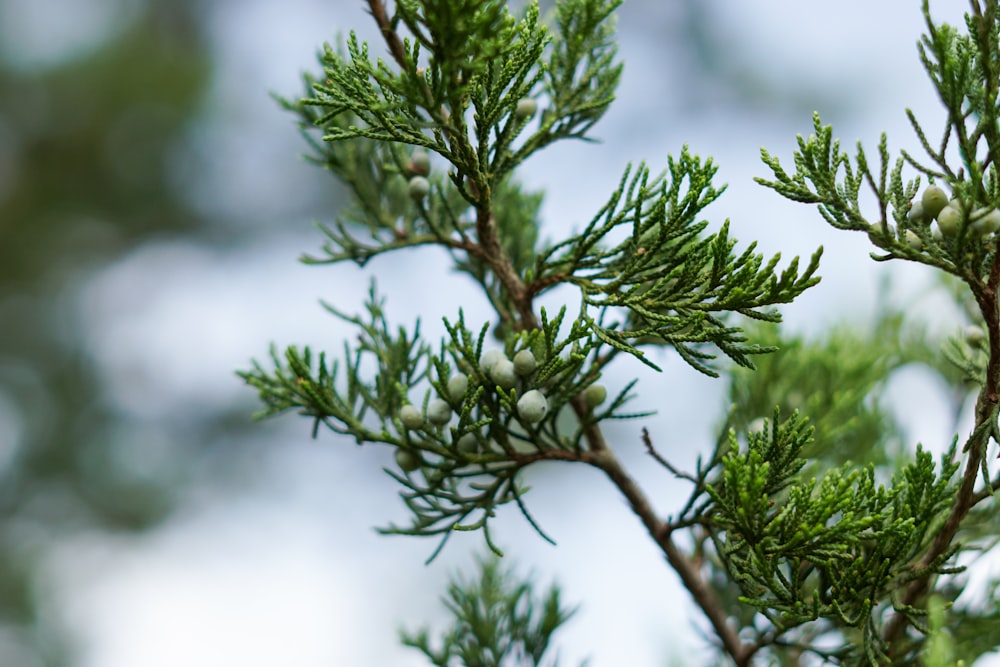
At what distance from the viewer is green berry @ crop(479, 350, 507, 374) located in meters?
0.55

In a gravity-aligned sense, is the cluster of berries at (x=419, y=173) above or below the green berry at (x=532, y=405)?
above

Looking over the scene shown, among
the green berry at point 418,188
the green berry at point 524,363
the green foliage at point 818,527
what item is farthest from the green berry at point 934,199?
the green berry at point 418,188

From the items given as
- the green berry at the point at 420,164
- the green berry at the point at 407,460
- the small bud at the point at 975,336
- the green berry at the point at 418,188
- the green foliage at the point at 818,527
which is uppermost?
the green berry at the point at 420,164

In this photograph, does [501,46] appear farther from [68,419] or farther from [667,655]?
[68,419]

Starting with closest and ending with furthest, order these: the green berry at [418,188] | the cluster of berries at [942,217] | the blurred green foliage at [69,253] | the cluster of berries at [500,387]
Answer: the cluster of berries at [942,217] → the cluster of berries at [500,387] → the green berry at [418,188] → the blurred green foliage at [69,253]

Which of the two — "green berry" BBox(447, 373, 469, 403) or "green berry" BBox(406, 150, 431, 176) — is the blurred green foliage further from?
"green berry" BBox(447, 373, 469, 403)

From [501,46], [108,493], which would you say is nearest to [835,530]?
[501,46]

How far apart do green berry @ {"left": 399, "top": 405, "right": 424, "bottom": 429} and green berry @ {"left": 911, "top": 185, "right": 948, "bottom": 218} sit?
1.12 ft

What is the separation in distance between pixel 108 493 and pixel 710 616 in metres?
4.08

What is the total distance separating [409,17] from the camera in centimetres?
44

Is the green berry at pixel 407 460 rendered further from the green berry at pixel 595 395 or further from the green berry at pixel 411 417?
the green berry at pixel 595 395

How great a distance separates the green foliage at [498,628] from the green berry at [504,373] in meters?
0.32

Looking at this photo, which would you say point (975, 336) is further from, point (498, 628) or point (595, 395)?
point (498, 628)

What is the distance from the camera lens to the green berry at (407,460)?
24.2 inches
